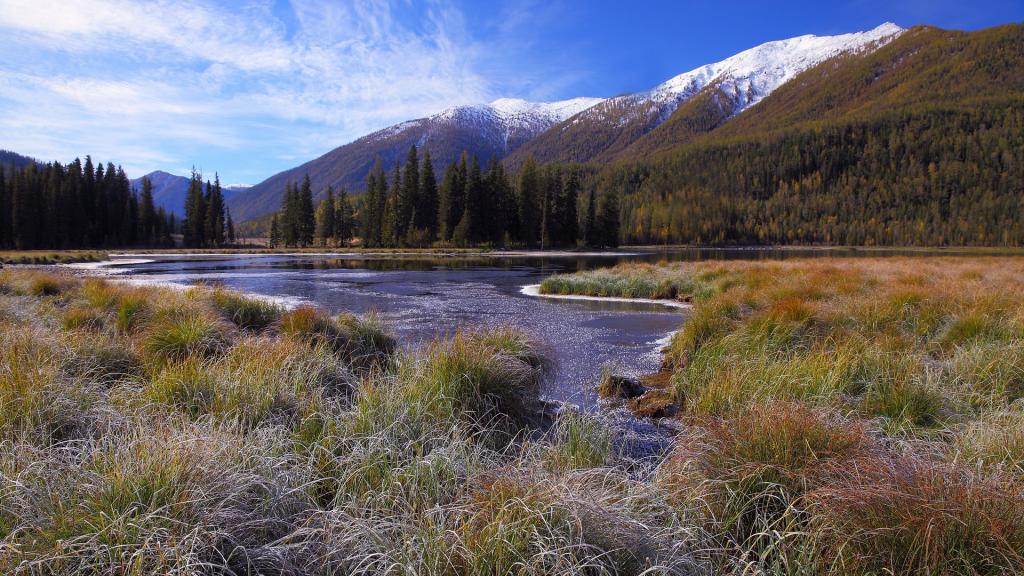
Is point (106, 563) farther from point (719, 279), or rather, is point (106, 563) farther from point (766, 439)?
point (719, 279)

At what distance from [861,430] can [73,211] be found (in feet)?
338

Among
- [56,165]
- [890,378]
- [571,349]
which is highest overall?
[56,165]

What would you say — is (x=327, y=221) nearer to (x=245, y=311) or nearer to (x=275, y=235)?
(x=275, y=235)

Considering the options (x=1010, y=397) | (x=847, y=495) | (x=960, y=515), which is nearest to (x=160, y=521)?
(x=847, y=495)

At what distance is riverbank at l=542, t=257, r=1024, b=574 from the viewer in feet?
8.19

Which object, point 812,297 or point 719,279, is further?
point 719,279

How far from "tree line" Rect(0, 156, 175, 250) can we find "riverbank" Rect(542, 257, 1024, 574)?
97500mm

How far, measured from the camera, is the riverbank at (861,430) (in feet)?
8.19

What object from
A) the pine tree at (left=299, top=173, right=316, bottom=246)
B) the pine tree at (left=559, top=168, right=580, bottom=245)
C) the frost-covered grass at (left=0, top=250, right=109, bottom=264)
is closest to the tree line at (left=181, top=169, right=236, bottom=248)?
the pine tree at (left=299, top=173, right=316, bottom=246)

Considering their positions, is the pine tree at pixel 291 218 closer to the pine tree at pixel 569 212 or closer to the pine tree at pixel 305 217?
the pine tree at pixel 305 217

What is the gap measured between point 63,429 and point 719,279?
20.4 meters

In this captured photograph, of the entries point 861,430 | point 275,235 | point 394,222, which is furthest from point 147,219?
point 861,430

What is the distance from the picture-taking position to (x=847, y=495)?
269 centimetres

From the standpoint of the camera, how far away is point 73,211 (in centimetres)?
7850
